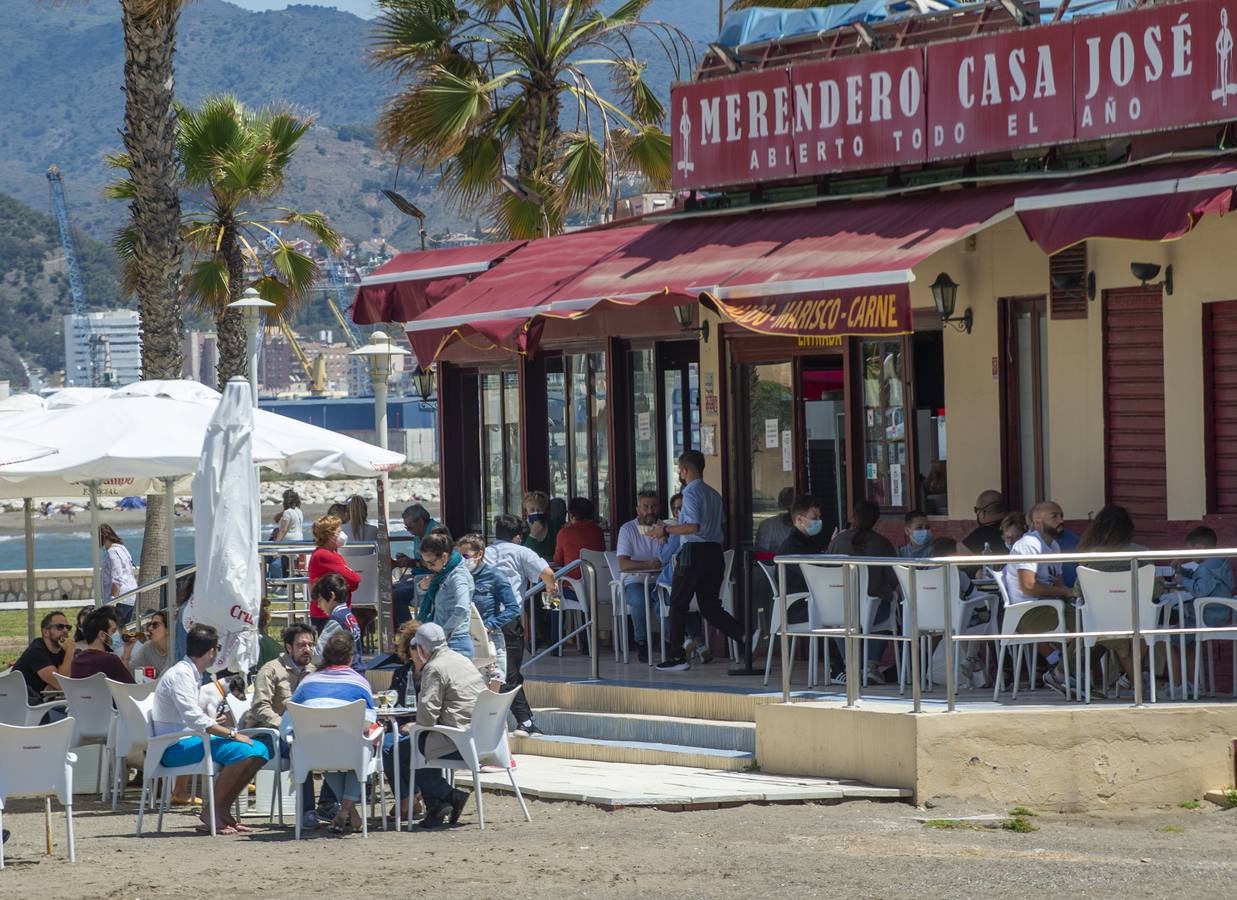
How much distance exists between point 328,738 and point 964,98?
644cm

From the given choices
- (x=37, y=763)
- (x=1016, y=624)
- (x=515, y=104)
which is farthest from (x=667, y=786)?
(x=515, y=104)

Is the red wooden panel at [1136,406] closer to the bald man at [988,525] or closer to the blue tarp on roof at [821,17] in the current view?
the bald man at [988,525]

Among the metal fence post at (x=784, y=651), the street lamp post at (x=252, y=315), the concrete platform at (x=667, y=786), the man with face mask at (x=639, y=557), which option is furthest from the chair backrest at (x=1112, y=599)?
the street lamp post at (x=252, y=315)

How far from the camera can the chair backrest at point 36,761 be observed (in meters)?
9.55

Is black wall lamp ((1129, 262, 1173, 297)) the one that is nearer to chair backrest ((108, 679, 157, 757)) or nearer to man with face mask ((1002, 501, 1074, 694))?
man with face mask ((1002, 501, 1074, 694))

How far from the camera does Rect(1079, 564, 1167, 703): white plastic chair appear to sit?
10680mm

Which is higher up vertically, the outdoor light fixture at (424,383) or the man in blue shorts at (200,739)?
the outdoor light fixture at (424,383)

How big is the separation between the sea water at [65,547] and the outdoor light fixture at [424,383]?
180 ft

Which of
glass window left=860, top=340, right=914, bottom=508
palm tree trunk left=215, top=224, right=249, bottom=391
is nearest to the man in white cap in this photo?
glass window left=860, top=340, right=914, bottom=508

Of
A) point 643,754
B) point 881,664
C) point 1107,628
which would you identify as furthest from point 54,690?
point 1107,628

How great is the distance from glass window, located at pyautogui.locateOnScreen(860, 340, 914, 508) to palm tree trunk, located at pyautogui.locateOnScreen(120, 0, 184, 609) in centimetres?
849

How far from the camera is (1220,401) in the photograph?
11.9 metres

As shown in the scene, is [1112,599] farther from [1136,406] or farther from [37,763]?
[37,763]

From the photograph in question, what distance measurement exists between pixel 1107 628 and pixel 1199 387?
2088mm
